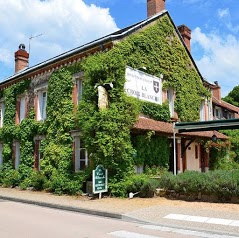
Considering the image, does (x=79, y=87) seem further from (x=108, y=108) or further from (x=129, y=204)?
(x=129, y=204)

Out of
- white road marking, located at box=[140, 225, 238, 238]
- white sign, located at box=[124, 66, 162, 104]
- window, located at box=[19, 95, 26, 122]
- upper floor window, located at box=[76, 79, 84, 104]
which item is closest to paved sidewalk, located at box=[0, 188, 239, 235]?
white road marking, located at box=[140, 225, 238, 238]

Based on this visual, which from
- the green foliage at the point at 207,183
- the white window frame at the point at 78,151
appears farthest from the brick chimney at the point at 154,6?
the green foliage at the point at 207,183

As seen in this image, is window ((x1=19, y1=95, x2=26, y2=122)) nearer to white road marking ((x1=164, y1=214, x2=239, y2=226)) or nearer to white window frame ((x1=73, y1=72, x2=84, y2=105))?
white window frame ((x1=73, y1=72, x2=84, y2=105))

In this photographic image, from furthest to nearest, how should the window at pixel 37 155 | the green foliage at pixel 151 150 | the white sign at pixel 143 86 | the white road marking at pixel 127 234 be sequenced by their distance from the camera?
1. the window at pixel 37 155
2. the white sign at pixel 143 86
3. the green foliage at pixel 151 150
4. the white road marking at pixel 127 234

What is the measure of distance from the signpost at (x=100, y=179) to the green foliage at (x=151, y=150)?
1.90 metres

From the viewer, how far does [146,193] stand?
14000 millimetres

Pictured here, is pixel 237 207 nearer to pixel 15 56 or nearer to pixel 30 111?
pixel 30 111

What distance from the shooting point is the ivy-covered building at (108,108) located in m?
15.0

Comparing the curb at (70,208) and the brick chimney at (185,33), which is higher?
the brick chimney at (185,33)

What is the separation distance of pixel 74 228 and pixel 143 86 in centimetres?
1048

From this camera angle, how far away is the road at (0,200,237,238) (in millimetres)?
7848

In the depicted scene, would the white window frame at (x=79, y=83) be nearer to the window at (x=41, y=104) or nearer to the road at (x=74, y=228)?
the window at (x=41, y=104)

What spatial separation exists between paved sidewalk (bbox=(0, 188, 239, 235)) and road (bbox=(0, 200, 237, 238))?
339 mm

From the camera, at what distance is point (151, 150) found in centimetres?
1666
